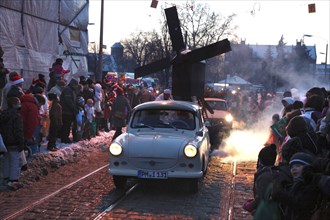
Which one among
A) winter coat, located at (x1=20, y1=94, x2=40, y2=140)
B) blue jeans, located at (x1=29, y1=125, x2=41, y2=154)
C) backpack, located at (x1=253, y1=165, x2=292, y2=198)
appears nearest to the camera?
backpack, located at (x1=253, y1=165, x2=292, y2=198)

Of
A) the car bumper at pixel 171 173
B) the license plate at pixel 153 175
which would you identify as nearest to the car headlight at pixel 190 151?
the car bumper at pixel 171 173

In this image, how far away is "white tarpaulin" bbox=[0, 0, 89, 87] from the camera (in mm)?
16641

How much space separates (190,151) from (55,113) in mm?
4992

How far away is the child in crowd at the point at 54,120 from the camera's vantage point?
11.9 metres

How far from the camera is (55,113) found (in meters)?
12.1

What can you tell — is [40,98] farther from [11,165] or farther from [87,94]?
[87,94]

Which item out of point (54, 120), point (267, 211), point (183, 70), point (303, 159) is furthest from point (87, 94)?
point (267, 211)

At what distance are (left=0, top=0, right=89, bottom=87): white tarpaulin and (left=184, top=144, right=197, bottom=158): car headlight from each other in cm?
1019

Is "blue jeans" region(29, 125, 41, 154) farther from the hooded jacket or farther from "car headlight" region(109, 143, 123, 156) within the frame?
"car headlight" region(109, 143, 123, 156)

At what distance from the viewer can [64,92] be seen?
13.1m

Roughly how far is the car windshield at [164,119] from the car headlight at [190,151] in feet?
3.98

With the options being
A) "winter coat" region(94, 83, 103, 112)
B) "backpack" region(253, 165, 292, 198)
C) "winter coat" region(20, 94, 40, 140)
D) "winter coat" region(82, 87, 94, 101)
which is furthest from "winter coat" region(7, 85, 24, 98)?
"backpack" region(253, 165, 292, 198)

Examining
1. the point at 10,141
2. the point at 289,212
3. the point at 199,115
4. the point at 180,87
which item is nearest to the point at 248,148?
the point at 180,87

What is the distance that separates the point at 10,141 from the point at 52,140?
349 centimetres
